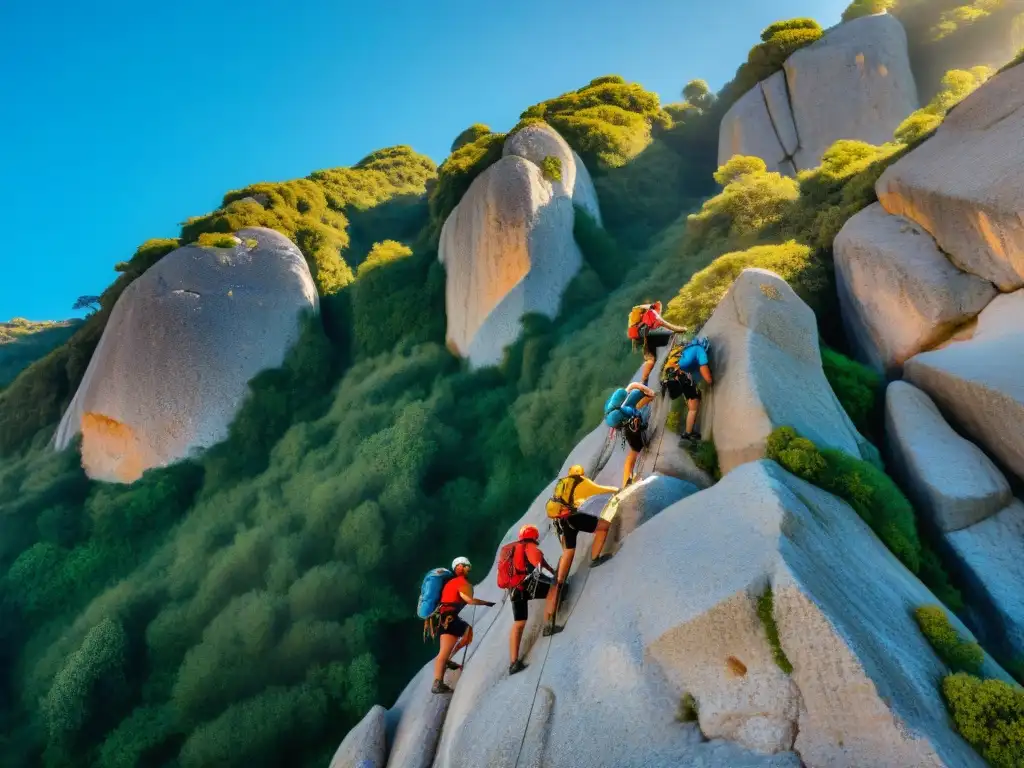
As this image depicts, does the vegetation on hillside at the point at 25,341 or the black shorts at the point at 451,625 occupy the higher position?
the vegetation on hillside at the point at 25,341

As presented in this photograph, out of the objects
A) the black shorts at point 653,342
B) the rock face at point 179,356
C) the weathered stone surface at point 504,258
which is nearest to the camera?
the black shorts at point 653,342

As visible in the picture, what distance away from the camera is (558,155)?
31.1 meters

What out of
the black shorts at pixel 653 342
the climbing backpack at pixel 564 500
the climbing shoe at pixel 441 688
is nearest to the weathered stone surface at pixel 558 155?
the black shorts at pixel 653 342

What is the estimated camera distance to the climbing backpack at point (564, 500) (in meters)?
9.63

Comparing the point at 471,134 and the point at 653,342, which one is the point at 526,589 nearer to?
the point at 653,342

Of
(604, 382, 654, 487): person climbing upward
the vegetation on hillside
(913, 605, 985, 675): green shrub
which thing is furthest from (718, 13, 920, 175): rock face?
the vegetation on hillside

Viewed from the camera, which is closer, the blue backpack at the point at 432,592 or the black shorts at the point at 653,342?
the blue backpack at the point at 432,592

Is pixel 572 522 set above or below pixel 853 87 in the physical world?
below

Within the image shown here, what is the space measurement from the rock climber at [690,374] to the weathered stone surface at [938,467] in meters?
4.05

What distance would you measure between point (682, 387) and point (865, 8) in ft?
127

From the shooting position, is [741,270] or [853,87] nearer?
[741,270]

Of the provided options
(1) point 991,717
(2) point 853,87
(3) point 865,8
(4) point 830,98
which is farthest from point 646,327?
(3) point 865,8

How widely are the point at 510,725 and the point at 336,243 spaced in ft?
109

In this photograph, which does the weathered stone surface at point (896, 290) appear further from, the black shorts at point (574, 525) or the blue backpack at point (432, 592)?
the blue backpack at point (432, 592)
